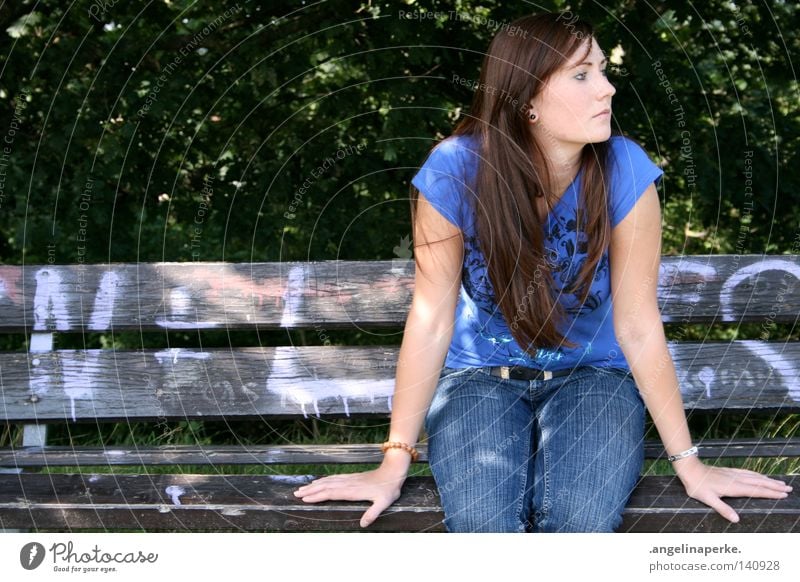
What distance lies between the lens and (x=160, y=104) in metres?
3.79

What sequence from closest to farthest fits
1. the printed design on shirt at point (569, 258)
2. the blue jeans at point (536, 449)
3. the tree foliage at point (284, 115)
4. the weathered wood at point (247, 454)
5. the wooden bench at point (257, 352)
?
the blue jeans at point (536, 449) → the printed design on shirt at point (569, 258) → the weathered wood at point (247, 454) → the wooden bench at point (257, 352) → the tree foliage at point (284, 115)

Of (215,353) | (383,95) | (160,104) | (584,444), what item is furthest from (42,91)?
(584,444)

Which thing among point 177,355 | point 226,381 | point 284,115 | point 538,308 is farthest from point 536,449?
point 284,115

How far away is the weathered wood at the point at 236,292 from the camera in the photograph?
3070 mm

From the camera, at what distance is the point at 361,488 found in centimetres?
235

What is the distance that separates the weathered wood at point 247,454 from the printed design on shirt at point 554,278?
403 mm

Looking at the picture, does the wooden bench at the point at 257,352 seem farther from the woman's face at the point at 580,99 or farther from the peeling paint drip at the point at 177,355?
the woman's face at the point at 580,99

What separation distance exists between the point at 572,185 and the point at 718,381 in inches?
34.6

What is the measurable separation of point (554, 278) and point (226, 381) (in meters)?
1.09

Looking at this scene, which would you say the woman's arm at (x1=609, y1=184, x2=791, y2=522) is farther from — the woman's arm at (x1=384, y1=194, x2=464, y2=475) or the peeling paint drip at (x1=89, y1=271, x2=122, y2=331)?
the peeling paint drip at (x1=89, y1=271, x2=122, y2=331)

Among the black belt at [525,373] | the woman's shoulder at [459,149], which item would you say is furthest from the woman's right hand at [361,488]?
the woman's shoulder at [459,149]

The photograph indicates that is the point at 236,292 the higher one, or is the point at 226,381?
the point at 236,292

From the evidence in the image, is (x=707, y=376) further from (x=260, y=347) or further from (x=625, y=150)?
(x=260, y=347)

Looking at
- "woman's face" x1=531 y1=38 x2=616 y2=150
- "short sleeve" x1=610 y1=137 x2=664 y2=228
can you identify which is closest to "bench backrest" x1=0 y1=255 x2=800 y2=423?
"short sleeve" x1=610 y1=137 x2=664 y2=228
